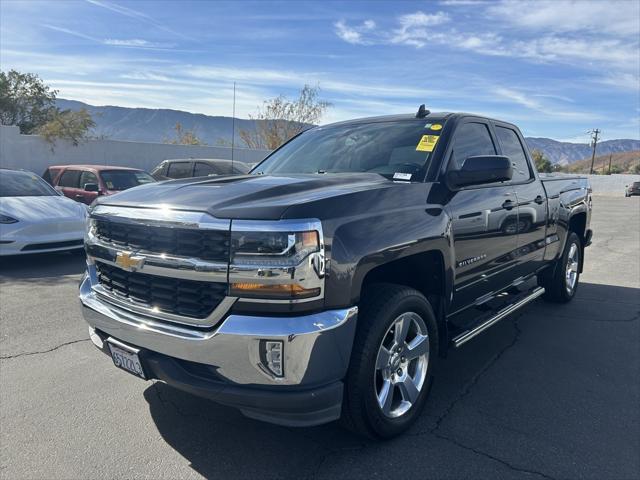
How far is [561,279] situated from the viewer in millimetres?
5777

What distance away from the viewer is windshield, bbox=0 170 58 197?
8134 millimetres

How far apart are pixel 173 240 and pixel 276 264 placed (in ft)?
1.99

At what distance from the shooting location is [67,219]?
773 centimetres

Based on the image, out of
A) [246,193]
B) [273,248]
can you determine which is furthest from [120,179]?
[273,248]

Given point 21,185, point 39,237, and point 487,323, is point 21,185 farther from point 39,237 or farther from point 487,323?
point 487,323

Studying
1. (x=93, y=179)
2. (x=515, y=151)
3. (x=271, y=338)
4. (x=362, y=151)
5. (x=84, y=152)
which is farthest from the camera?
(x=84, y=152)

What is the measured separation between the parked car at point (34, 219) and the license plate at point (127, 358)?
17.5ft

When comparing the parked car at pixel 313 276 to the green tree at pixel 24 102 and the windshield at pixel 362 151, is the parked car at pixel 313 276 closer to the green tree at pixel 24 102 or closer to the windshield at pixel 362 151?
the windshield at pixel 362 151

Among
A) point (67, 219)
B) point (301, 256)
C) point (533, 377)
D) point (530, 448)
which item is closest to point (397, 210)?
point (301, 256)

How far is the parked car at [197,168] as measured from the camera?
45.3 ft

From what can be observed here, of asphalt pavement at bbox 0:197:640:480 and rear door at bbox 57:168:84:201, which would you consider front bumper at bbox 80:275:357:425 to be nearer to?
asphalt pavement at bbox 0:197:640:480

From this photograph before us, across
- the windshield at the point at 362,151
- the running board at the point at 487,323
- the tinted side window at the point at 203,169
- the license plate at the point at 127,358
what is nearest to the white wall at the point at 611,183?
the tinted side window at the point at 203,169

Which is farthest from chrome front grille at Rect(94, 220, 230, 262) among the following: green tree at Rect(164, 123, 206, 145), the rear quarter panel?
green tree at Rect(164, 123, 206, 145)

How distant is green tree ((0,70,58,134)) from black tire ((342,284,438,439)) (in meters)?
24.9
